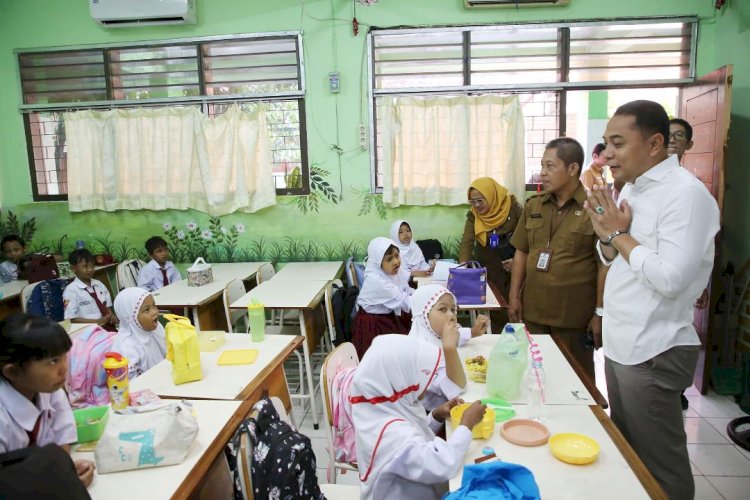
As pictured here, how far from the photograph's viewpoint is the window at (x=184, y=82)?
15.7ft

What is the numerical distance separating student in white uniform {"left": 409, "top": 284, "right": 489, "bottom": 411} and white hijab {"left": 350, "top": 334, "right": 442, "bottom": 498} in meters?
0.15

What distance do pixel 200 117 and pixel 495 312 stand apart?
3.35 meters

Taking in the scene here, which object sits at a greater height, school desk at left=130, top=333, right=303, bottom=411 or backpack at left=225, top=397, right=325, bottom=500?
backpack at left=225, top=397, right=325, bottom=500

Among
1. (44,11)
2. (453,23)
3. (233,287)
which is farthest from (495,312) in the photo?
(44,11)

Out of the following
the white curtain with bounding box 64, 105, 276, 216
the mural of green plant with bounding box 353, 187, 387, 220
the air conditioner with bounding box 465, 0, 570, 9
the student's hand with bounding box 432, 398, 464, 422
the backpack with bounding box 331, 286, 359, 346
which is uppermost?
the air conditioner with bounding box 465, 0, 570, 9

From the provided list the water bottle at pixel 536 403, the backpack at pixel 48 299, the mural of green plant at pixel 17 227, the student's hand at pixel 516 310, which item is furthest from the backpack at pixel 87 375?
the mural of green plant at pixel 17 227

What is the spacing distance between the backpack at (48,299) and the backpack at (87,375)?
1.92 meters

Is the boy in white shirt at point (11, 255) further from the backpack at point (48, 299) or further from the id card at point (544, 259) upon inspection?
the id card at point (544, 259)

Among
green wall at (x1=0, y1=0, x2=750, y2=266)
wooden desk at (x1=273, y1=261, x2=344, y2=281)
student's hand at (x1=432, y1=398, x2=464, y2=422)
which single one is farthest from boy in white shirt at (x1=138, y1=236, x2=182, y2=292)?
student's hand at (x1=432, y1=398, x2=464, y2=422)

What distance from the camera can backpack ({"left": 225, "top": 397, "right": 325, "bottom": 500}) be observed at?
4.50 feet

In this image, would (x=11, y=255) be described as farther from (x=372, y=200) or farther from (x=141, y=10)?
(x=372, y=200)

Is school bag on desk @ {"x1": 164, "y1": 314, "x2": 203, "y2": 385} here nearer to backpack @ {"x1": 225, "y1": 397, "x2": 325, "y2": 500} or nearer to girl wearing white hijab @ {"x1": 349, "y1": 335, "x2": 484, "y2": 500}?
backpack @ {"x1": 225, "y1": 397, "x2": 325, "y2": 500}

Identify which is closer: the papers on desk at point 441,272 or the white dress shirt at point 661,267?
the white dress shirt at point 661,267

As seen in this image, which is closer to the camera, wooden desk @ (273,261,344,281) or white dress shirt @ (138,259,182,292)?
wooden desk @ (273,261,344,281)
